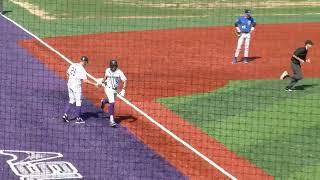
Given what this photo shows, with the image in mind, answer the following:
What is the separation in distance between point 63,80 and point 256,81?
239 inches

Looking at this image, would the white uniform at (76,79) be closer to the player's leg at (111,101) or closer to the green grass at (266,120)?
the player's leg at (111,101)

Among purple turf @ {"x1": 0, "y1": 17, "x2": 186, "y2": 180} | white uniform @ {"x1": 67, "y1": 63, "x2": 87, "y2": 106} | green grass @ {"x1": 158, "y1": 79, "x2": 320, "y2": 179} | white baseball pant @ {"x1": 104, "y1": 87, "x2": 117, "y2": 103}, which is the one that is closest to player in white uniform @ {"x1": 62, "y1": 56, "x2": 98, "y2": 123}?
white uniform @ {"x1": 67, "y1": 63, "x2": 87, "y2": 106}

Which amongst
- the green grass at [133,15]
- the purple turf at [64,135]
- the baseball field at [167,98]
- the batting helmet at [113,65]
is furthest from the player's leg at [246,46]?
the batting helmet at [113,65]

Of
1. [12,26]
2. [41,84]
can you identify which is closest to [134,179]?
[41,84]

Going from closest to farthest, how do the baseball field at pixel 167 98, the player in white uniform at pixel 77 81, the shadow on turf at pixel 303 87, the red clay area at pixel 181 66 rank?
the baseball field at pixel 167 98 < the red clay area at pixel 181 66 < the player in white uniform at pixel 77 81 < the shadow on turf at pixel 303 87

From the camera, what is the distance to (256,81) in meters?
20.0

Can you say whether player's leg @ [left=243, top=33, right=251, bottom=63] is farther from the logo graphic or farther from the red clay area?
the logo graphic

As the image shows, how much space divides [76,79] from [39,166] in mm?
3314

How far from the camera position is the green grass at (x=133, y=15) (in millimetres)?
30366

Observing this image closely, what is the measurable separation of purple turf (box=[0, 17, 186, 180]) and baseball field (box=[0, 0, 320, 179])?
3cm

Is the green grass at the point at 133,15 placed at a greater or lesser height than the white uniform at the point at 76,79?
greater

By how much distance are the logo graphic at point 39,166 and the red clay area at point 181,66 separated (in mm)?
2137

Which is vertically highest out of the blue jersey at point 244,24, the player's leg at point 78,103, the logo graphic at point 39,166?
the blue jersey at point 244,24

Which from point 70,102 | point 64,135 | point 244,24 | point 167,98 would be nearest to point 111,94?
point 70,102
